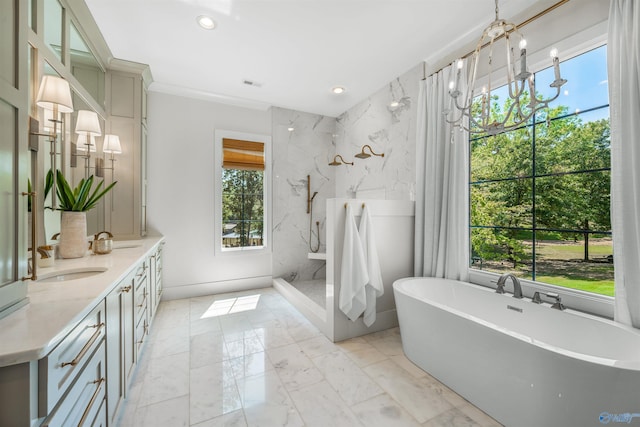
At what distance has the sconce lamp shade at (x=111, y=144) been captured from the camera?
252cm

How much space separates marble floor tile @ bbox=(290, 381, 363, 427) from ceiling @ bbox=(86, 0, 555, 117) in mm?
2864

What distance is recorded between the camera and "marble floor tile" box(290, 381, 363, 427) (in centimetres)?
148

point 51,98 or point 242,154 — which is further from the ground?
point 242,154

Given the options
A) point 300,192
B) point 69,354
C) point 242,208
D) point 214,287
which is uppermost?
point 300,192

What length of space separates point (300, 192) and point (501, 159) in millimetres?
2693

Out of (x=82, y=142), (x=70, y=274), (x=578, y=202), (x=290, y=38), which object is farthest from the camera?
(x=578, y=202)

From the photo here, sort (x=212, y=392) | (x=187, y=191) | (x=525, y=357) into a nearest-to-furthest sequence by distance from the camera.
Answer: (x=525, y=357), (x=212, y=392), (x=187, y=191)

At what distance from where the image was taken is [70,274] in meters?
1.56

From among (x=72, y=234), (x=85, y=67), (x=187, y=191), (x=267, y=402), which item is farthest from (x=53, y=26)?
(x=267, y=402)

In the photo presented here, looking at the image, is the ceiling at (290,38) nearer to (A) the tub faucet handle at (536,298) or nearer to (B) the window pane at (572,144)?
(B) the window pane at (572,144)

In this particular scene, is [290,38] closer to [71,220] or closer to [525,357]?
[71,220]

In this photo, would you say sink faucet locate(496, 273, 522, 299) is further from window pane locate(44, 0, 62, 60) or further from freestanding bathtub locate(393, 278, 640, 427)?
window pane locate(44, 0, 62, 60)

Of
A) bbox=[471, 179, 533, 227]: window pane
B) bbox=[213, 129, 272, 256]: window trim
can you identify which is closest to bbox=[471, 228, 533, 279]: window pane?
bbox=[471, 179, 533, 227]: window pane

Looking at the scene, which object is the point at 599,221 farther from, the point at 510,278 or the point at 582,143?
the point at 510,278
